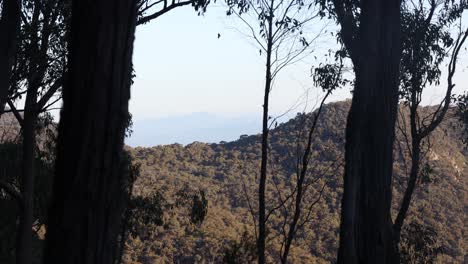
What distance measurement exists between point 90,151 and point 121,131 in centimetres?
19

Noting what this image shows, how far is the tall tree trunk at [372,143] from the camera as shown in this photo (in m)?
5.96

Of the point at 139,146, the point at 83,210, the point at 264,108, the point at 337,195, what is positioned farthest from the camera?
the point at 139,146

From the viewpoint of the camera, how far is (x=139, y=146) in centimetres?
4559

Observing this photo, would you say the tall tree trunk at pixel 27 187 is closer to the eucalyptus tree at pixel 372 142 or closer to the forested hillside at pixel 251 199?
the forested hillside at pixel 251 199

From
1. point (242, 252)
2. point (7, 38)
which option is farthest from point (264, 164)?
point (7, 38)

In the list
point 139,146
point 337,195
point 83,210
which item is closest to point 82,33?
point 83,210

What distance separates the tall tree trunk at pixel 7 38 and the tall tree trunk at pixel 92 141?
1722 mm

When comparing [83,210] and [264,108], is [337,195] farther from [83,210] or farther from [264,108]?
[83,210]

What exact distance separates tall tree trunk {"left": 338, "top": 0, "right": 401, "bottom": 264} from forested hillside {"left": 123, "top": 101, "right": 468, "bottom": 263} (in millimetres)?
8590

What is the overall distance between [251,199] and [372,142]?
3126 centimetres

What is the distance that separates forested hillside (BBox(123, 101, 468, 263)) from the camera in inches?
653

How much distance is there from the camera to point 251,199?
37.0 metres

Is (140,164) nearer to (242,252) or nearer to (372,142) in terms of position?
(242,252)

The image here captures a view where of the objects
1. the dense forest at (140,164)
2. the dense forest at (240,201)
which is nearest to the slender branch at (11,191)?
the dense forest at (140,164)
